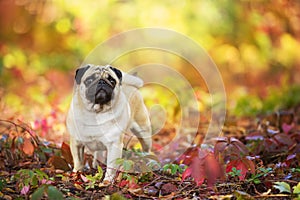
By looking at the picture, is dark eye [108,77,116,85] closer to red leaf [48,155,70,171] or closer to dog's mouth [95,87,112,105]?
→ dog's mouth [95,87,112,105]

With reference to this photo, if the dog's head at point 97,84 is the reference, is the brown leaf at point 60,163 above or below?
below

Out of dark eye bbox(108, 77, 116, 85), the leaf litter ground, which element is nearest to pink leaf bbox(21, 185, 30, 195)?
the leaf litter ground

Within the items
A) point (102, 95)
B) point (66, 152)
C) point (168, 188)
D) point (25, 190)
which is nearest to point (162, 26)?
point (66, 152)

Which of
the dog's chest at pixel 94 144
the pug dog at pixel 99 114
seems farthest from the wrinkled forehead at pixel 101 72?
the dog's chest at pixel 94 144

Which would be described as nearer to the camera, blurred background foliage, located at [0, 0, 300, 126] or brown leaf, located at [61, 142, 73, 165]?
brown leaf, located at [61, 142, 73, 165]

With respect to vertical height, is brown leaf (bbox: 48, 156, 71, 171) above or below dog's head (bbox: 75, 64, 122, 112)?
below

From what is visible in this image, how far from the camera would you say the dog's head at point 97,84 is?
2.51m

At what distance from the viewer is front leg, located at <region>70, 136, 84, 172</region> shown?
2648 mm

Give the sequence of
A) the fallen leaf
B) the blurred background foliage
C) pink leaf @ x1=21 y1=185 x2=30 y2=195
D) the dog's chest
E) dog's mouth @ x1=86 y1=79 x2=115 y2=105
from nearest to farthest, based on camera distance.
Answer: pink leaf @ x1=21 y1=185 x2=30 y2=195 → the fallen leaf → dog's mouth @ x1=86 y1=79 x2=115 y2=105 → the dog's chest → the blurred background foliage

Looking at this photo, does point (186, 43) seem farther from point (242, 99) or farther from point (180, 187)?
point (180, 187)

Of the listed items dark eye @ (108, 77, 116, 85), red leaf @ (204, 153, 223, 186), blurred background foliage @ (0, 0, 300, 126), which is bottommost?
red leaf @ (204, 153, 223, 186)

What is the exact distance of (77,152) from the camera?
8.75ft

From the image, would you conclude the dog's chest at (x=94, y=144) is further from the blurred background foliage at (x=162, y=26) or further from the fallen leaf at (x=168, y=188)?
the blurred background foliage at (x=162, y=26)

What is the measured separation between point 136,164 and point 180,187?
0.27m
